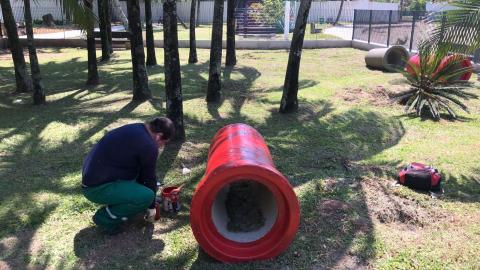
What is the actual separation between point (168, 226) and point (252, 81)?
29.9 ft

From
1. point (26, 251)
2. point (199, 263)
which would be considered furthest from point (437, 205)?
point (26, 251)

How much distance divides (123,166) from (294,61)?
5702 mm

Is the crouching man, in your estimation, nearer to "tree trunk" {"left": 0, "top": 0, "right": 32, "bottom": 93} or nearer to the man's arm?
the man's arm

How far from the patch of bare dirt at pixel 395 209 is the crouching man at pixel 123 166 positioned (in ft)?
8.50

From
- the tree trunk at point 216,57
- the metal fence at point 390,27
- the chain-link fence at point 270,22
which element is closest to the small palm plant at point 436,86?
the tree trunk at point 216,57

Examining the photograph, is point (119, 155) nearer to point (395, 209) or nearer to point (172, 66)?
point (395, 209)

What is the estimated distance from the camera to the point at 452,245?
15.8 feet

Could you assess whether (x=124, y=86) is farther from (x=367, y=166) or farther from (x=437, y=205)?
(x=437, y=205)

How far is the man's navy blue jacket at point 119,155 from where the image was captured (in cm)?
464

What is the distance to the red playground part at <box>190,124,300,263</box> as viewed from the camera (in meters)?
4.31

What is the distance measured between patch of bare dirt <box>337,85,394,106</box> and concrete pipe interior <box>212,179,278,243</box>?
6.39 m

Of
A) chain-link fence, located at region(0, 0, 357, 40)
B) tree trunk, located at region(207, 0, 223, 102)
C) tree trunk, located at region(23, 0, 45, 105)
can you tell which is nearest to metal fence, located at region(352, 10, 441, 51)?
chain-link fence, located at region(0, 0, 357, 40)

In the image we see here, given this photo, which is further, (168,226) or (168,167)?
(168,167)

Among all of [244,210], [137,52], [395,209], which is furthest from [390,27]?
[244,210]
